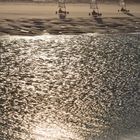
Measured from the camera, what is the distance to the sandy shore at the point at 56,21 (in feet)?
91.2

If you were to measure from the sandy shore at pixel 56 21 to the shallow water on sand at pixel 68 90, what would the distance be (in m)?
2.94

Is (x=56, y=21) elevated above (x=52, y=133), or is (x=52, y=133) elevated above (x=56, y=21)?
(x=52, y=133)

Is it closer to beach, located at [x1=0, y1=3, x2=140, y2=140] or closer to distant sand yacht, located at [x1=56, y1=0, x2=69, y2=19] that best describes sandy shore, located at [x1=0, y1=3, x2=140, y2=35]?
beach, located at [x1=0, y1=3, x2=140, y2=140]

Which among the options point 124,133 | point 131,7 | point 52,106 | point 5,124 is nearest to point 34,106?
point 52,106

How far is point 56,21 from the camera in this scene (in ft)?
98.7

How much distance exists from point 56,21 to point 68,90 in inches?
586

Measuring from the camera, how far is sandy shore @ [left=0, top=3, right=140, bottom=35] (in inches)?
1095

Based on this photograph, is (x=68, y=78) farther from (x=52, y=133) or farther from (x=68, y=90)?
(x=52, y=133)

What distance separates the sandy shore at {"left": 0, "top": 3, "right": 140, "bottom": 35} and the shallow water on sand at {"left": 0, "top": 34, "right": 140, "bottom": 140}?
2.94 metres

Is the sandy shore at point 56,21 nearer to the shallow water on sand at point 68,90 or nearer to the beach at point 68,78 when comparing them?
the beach at point 68,78

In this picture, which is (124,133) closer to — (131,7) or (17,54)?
(17,54)

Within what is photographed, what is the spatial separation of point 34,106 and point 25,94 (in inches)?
50.2

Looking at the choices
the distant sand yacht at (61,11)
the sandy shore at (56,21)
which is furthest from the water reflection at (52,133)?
the distant sand yacht at (61,11)

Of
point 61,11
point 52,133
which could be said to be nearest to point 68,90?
point 52,133
